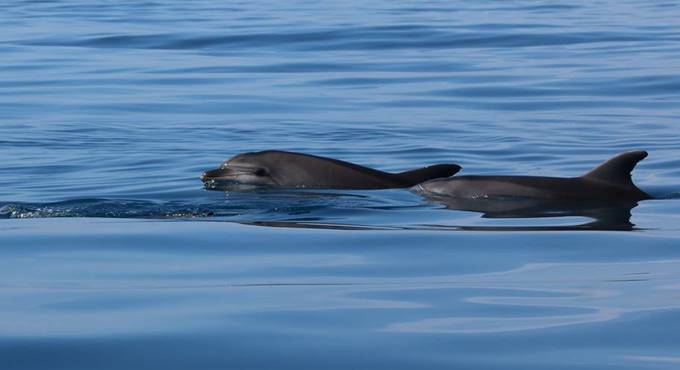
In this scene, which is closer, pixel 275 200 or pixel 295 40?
pixel 275 200

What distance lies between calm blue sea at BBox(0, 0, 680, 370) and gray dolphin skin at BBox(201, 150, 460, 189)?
288 millimetres

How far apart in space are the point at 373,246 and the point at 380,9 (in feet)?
114

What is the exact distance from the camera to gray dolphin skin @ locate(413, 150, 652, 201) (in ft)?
42.2

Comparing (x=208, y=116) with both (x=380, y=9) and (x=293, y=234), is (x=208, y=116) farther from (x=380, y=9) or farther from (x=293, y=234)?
(x=380, y=9)

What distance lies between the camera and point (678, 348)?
6879 millimetres

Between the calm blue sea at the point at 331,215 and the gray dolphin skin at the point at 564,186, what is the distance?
251 millimetres

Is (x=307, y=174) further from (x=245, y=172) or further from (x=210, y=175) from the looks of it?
(x=210, y=175)

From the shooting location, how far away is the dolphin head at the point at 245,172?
1445 cm

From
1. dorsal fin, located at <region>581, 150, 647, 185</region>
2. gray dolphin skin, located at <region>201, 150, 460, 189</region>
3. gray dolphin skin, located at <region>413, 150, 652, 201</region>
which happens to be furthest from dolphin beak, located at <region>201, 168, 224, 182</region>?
dorsal fin, located at <region>581, 150, 647, 185</region>

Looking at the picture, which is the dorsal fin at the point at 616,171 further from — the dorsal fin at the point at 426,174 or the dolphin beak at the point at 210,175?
the dolphin beak at the point at 210,175

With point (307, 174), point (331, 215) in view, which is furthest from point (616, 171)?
point (307, 174)

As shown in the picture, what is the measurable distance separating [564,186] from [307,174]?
7.82 ft

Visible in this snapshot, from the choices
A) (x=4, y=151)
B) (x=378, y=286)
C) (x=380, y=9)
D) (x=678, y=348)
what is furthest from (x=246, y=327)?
(x=380, y=9)

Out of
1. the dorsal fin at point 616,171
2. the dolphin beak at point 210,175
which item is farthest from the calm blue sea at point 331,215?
the dorsal fin at point 616,171
